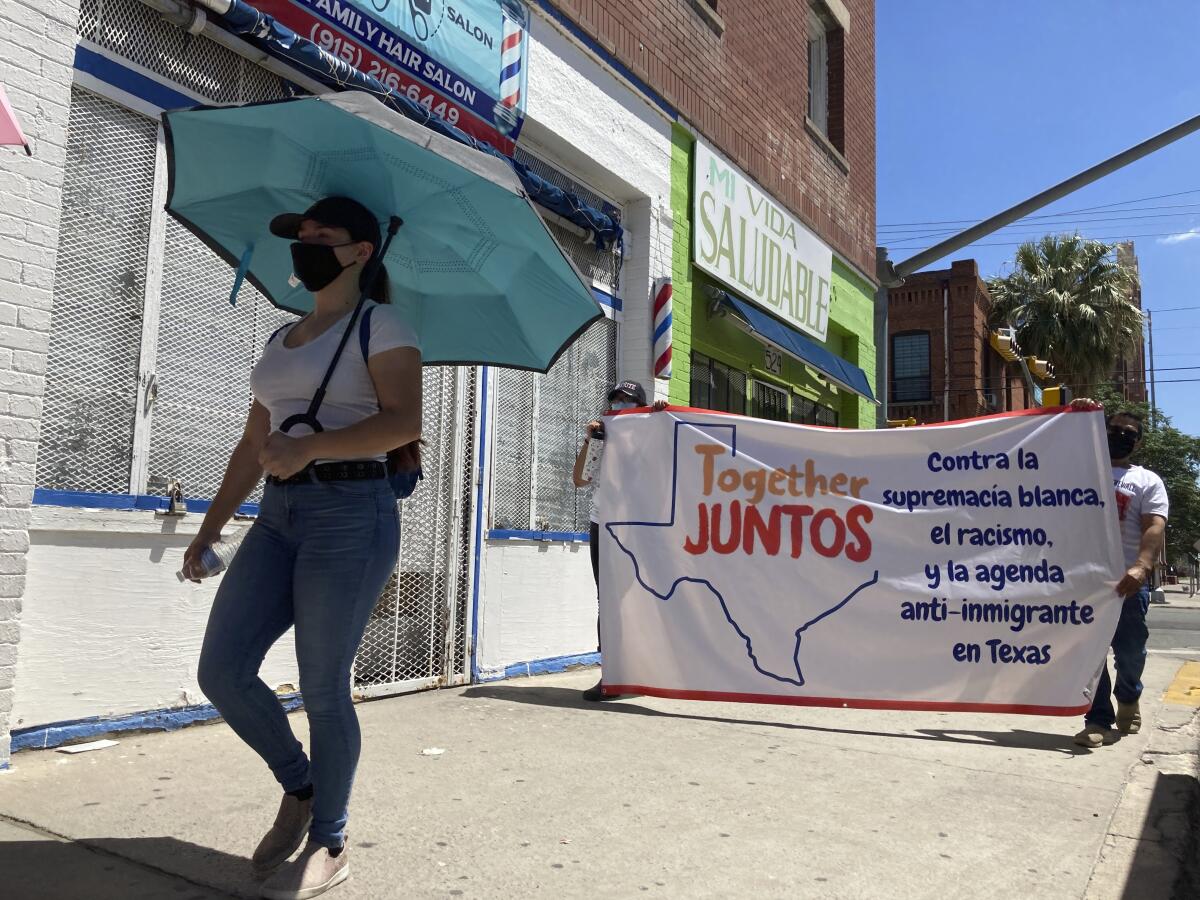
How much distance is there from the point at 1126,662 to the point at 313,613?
4531mm

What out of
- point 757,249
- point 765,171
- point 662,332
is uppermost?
point 765,171

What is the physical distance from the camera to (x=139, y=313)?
4.57 m

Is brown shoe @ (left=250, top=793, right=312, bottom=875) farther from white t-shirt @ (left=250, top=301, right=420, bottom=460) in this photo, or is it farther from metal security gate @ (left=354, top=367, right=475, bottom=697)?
metal security gate @ (left=354, top=367, right=475, bottom=697)

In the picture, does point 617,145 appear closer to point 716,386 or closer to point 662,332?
point 662,332

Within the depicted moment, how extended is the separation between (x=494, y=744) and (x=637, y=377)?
4.41 m

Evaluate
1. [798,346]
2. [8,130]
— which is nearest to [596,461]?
[8,130]

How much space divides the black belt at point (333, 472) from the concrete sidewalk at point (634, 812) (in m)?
1.12

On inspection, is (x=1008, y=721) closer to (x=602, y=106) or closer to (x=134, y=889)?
(x=134, y=889)

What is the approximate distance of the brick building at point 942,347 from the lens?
98.8 feet

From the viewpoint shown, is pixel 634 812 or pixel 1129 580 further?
pixel 1129 580

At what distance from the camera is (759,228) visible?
10.5 m

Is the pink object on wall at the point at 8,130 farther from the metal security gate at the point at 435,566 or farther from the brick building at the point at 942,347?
the brick building at the point at 942,347

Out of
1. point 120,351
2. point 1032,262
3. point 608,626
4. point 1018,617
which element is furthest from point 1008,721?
point 1032,262

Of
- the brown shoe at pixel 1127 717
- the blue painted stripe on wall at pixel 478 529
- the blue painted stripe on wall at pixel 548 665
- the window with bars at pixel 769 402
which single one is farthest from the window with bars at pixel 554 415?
the brown shoe at pixel 1127 717
